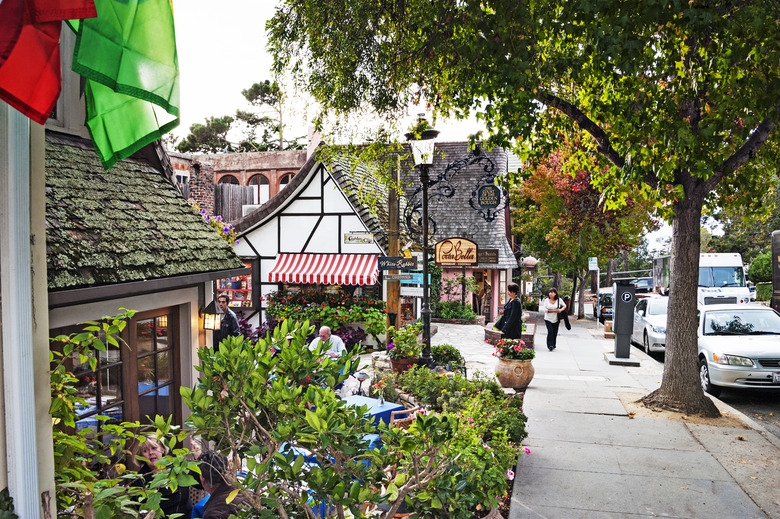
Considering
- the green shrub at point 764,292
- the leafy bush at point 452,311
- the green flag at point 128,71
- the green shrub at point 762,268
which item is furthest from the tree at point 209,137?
the green flag at point 128,71

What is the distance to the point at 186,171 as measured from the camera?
25109 millimetres

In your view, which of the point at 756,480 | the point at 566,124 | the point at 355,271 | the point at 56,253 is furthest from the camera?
the point at 355,271

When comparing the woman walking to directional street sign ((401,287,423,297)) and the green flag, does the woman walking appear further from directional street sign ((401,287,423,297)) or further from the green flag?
the green flag

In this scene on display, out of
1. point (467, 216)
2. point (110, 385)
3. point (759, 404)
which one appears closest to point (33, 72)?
point (110, 385)

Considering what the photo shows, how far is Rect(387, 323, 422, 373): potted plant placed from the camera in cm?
1008

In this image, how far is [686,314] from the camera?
809cm

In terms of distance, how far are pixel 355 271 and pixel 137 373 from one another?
27.6ft

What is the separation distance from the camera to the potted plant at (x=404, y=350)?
33.1 ft

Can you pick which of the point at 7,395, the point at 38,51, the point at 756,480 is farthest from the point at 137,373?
the point at 756,480

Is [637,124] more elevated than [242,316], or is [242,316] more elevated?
[637,124]

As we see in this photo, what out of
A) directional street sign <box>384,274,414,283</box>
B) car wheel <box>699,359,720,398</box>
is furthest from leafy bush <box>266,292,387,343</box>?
→ car wheel <box>699,359,720,398</box>

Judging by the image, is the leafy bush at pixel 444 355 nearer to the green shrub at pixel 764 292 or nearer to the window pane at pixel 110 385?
the window pane at pixel 110 385

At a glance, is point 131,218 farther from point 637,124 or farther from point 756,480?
point 756,480

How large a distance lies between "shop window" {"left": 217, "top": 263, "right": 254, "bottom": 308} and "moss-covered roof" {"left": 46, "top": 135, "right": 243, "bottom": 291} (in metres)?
8.74
